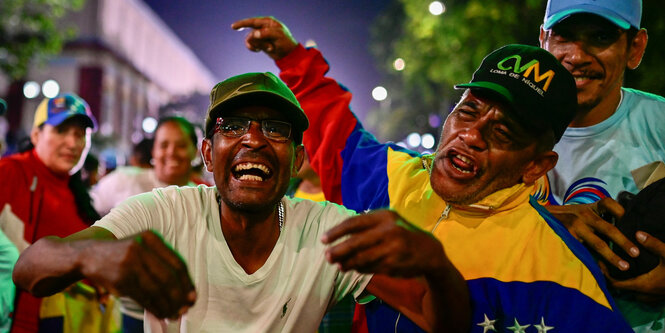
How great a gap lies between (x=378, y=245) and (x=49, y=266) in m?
1.10

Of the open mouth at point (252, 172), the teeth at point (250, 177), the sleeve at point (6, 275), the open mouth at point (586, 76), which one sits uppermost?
the open mouth at point (586, 76)

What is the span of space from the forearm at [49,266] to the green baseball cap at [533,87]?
1.79m

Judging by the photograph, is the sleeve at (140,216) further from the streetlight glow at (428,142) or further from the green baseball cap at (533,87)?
the streetlight glow at (428,142)

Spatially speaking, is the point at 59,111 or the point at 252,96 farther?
the point at 59,111

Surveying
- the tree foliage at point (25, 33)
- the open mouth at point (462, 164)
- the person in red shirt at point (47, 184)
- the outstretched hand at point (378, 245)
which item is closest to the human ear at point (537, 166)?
the open mouth at point (462, 164)

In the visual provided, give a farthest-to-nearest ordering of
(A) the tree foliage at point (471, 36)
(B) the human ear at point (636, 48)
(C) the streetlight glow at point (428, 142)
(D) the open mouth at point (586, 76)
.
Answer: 1. (C) the streetlight glow at point (428, 142)
2. (A) the tree foliage at point (471, 36)
3. (B) the human ear at point (636, 48)
4. (D) the open mouth at point (586, 76)

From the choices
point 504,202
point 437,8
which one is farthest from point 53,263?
point 437,8

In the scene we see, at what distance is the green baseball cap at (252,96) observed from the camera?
8.46 feet

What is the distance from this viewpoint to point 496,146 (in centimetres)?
259

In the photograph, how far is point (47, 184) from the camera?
482cm

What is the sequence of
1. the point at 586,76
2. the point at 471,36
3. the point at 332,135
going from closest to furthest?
the point at 586,76 → the point at 332,135 → the point at 471,36

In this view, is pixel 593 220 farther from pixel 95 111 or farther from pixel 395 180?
pixel 95 111

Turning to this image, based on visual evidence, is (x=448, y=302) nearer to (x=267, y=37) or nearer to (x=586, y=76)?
(x=586, y=76)

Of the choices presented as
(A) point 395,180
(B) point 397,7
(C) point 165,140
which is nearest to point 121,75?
(B) point 397,7
